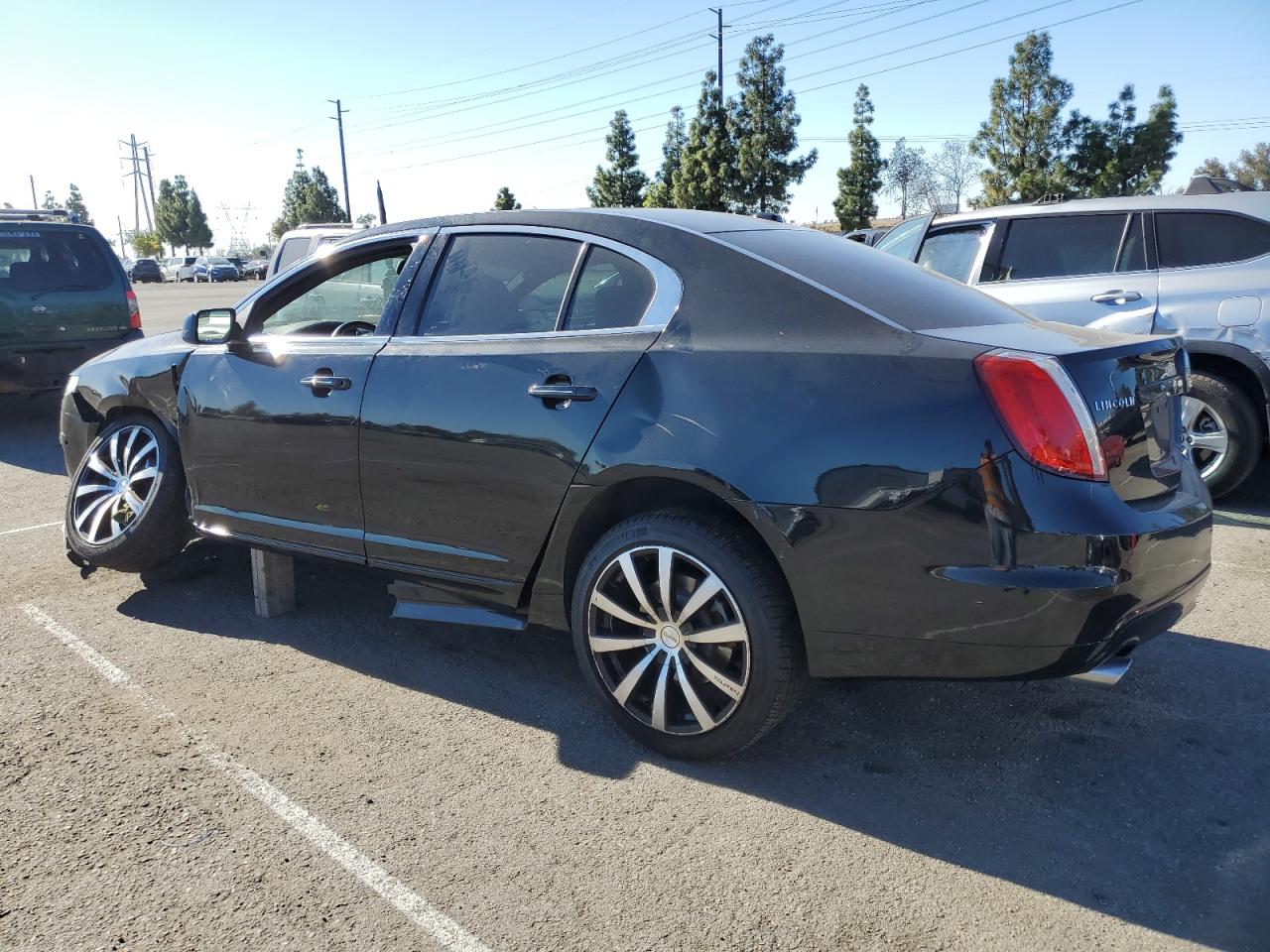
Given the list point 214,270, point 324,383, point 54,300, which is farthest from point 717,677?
point 214,270

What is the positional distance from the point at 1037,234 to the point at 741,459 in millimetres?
4990

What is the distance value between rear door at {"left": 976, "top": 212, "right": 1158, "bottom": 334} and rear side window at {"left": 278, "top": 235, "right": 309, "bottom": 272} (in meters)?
8.22

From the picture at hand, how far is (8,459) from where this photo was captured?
8516 millimetres

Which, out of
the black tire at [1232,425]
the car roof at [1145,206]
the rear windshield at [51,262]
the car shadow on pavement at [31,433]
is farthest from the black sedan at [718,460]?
the rear windshield at [51,262]

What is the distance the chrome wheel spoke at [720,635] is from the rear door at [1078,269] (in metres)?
3.96

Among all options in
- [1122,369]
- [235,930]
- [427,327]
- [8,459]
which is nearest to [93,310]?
[8,459]

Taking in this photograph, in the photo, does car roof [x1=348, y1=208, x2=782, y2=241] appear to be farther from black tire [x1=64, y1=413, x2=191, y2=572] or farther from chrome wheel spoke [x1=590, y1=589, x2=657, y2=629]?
black tire [x1=64, y1=413, x2=191, y2=572]

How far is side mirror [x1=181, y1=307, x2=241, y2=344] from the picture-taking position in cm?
439

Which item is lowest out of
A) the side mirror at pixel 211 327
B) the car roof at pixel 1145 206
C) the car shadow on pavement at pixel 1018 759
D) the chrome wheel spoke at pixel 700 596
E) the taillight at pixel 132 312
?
the car shadow on pavement at pixel 1018 759

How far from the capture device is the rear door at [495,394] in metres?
3.26

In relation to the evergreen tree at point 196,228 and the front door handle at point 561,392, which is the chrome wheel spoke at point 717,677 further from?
the evergreen tree at point 196,228

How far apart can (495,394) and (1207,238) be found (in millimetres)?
4937

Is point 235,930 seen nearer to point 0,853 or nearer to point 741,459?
point 0,853

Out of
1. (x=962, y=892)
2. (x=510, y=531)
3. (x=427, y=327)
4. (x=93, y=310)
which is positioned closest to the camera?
(x=962, y=892)
